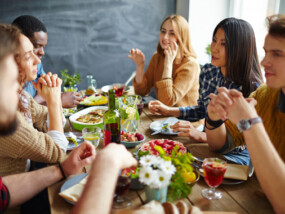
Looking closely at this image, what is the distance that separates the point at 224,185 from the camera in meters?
1.09

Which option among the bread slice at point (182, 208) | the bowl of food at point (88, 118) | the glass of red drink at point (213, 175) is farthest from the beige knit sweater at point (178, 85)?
the bread slice at point (182, 208)

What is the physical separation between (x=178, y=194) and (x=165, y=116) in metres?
1.09

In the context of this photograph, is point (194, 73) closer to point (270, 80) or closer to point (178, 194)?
point (270, 80)

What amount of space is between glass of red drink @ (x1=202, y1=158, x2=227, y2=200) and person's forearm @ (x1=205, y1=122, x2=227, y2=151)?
323 mm

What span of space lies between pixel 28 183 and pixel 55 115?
45 centimetres

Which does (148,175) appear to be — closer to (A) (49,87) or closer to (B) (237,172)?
(B) (237,172)

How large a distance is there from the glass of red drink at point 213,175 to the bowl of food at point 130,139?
46cm

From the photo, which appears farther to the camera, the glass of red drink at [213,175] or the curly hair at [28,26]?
the curly hair at [28,26]

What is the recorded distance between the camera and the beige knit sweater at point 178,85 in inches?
92.6

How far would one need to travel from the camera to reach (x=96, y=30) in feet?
12.0

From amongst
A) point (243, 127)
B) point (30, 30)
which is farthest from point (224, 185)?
point (30, 30)

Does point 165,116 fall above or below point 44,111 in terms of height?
below

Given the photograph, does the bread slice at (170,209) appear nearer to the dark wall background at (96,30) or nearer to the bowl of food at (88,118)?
the bowl of food at (88,118)

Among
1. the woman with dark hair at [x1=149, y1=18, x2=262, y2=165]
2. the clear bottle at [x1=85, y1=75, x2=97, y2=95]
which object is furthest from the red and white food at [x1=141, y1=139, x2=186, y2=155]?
the clear bottle at [x1=85, y1=75, x2=97, y2=95]
